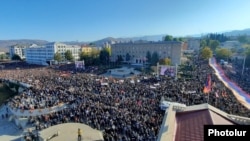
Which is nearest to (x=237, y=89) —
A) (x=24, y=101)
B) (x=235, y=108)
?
(x=235, y=108)

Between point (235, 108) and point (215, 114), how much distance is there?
1229 cm

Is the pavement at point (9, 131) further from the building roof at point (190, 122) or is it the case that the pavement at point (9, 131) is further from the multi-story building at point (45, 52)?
the multi-story building at point (45, 52)

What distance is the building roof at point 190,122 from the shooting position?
8.66 metres

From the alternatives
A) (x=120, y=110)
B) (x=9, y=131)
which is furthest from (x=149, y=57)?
(x=9, y=131)

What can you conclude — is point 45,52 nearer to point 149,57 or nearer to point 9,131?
point 149,57

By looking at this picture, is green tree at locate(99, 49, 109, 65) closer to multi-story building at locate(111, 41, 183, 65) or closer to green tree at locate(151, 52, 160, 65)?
multi-story building at locate(111, 41, 183, 65)

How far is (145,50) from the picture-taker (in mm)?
67188

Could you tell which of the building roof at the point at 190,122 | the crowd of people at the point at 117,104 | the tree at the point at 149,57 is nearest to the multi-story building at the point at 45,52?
the tree at the point at 149,57

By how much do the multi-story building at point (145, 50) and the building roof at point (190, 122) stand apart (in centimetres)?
4967

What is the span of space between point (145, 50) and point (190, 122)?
5819cm

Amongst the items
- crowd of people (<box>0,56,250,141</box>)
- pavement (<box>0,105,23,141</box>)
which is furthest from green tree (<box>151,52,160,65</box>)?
pavement (<box>0,105,23,141</box>)

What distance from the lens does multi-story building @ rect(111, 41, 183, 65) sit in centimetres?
5959

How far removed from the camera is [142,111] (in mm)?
20516

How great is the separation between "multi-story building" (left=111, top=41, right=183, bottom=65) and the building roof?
49.7 metres
